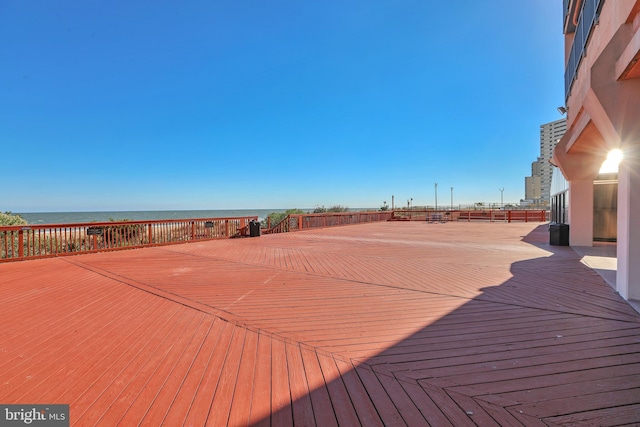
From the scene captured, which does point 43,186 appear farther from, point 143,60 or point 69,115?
point 143,60

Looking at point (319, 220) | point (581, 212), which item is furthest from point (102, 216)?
point (581, 212)

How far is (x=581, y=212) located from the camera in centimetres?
707

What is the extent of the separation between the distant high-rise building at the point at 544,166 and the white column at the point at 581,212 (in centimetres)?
2168

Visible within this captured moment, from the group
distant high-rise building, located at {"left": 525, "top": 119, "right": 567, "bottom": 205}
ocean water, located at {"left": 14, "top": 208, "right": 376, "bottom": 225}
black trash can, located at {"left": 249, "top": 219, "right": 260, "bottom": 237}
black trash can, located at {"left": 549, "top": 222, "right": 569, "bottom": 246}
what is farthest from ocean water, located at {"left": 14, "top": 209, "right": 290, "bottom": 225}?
distant high-rise building, located at {"left": 525, "top": 119, "right": 567, "bottom": 205}

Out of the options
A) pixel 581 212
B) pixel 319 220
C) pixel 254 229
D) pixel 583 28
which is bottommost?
pixel 254 229

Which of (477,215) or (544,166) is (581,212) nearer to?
(477,215)

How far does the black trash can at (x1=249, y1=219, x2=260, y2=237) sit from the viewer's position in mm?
10980

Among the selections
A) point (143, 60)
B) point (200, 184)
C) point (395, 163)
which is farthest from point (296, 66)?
point (200, 184)

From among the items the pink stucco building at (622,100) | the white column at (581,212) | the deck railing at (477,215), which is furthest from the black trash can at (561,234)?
the deck railing at (477,215)

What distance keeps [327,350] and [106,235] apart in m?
8.85

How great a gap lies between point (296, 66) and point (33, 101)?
43.8 feet

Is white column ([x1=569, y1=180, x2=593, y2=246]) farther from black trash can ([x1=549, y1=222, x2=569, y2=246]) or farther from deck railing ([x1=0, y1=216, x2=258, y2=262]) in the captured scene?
deck railing ([x1=0, y1=216, x2=258, y2=262])

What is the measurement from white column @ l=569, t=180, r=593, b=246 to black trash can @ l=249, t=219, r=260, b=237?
33.7 feet

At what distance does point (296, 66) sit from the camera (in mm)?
12531
